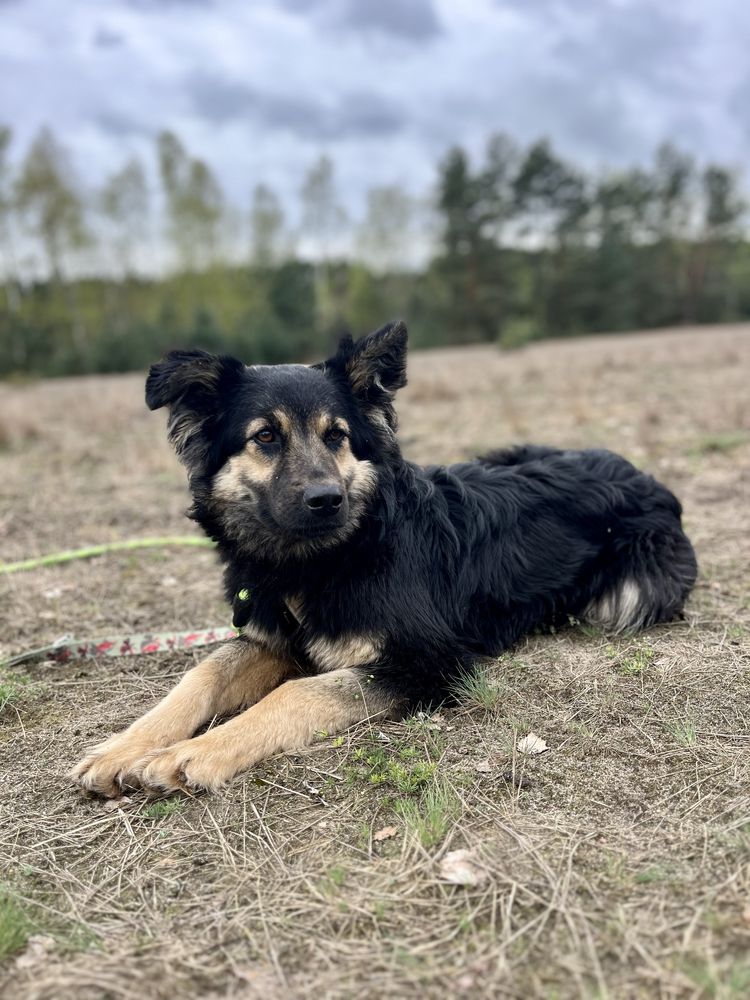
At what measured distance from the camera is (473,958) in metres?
2.36

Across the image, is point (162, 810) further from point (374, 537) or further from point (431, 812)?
point (374, 537)

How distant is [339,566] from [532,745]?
4.45 feet

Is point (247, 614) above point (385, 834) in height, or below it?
above

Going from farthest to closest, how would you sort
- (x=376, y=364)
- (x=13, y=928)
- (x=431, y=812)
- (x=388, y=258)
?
(x=388, y=258) → (x=376, y=364) → (x=431, y=812) → (x=13, y=928)

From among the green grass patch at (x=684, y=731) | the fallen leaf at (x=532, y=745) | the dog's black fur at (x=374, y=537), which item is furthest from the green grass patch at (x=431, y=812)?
the green grass patch at (x=684, y=731)

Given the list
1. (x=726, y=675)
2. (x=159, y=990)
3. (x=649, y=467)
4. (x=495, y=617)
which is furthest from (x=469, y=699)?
(x=649, y=467)

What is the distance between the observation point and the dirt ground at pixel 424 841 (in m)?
2.33

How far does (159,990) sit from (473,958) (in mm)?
996

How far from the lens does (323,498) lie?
146 inches

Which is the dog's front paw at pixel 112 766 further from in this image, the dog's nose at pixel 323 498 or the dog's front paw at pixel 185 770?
the dog's nose at pixel 323 498

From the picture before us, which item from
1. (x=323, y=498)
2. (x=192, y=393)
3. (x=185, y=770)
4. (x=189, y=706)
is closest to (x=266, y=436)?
(x=192, y=393)

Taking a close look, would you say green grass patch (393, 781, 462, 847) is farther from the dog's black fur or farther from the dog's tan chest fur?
the dog's tan chest fur

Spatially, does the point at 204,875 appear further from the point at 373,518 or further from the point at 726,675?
the point at 726,675

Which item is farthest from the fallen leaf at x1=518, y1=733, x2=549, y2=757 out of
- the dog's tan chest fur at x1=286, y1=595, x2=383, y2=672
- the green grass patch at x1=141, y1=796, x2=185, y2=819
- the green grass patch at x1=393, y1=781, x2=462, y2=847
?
the green grass patch at x1=141, y1=796, x2=185, y2=819
